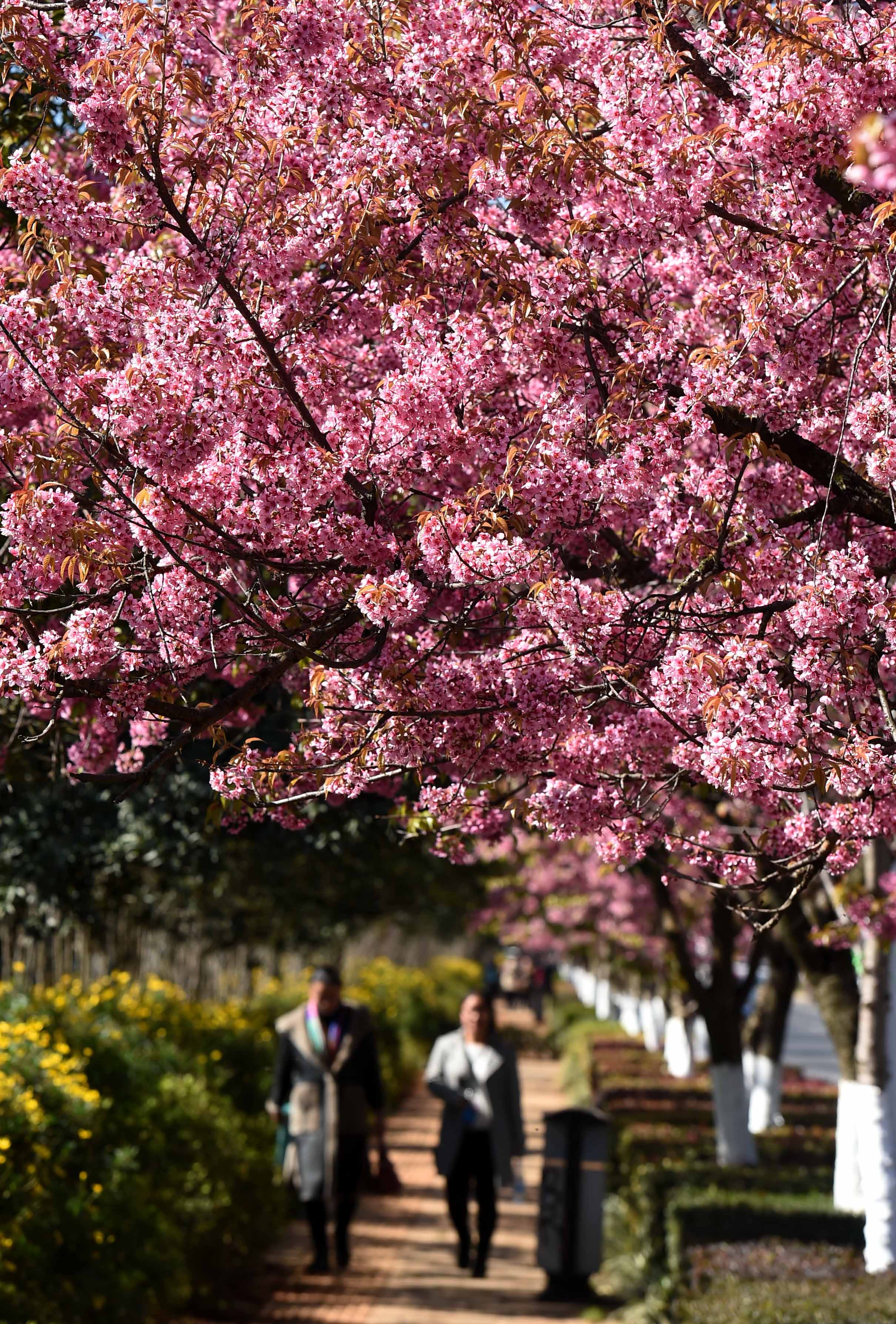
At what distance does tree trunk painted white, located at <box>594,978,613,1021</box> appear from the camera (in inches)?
1503

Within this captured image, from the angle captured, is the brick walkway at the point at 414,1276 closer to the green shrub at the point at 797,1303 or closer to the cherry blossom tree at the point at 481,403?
the green shrub at the point at 797,1303

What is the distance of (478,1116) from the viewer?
414 inches

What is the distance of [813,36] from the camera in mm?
4262

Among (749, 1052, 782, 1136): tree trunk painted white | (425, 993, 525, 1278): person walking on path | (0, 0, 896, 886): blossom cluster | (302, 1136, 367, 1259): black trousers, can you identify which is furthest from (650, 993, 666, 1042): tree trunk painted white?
(0, 0, 896, 886): blossom cluster

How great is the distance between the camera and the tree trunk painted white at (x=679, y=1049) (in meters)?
20.5

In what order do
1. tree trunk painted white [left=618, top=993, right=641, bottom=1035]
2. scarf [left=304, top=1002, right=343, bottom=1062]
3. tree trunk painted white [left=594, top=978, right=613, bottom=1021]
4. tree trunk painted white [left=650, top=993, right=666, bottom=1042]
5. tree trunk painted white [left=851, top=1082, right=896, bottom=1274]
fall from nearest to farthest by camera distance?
1. tree trunk painted white [left=851, top=1082, right=896, bottom=1274]
2. scarf [left=304, top=1002, right=343, bottom=1062]
3. tree trunk painted white [left=650, top=993, right=666, bottom=1042]
4. tree trunk painted white [left=618, top=993, right=641, bottom=1035]
5. tree trunk painted white [left=594, top=978, right=613, bottom=1021]

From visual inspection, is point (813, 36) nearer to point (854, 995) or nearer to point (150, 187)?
point (150, 187)

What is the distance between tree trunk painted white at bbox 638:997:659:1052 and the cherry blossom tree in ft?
67.1

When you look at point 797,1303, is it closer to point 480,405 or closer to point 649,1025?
point 480,405

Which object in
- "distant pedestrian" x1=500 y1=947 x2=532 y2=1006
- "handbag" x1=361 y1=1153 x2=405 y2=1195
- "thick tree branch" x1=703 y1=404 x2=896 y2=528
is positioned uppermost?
"distant pedestrian" x1=500 y1=947 x2=532 y2=1006

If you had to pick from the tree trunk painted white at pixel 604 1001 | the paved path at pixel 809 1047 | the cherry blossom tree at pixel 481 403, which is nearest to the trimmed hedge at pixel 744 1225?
the cherry blossom tree at pixel 481 403

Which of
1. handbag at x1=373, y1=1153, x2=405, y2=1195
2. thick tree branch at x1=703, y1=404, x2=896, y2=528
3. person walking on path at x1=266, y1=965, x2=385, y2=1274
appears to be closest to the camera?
thick tree branch at x1=703, y1=404, x2=896, y2=528

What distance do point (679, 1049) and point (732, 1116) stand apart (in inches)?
358

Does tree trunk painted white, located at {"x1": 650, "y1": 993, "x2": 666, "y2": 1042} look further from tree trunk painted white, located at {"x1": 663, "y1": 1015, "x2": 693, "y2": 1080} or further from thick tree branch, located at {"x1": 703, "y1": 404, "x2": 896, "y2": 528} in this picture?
thick tree branch, located at {"x1": 703, "y1": 404, "x2": 896, "y2": 528}
